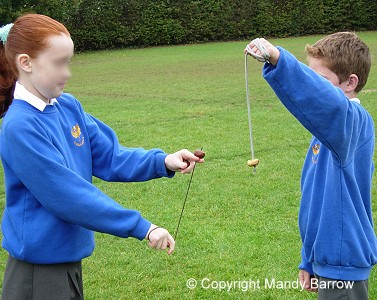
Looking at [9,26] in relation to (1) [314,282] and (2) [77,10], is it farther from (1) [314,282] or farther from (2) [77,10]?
(2) [77,10]


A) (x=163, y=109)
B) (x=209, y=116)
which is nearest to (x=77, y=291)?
(x=209, y=116)

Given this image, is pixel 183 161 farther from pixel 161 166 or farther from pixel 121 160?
pixel 121 160

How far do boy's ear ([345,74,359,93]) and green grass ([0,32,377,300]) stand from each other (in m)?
1.93

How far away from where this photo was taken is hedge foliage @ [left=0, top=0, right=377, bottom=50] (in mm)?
29922

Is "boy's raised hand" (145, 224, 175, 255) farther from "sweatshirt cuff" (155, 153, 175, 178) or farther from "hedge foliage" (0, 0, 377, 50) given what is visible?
"hedge foliage" (0, 0, 377, 50)

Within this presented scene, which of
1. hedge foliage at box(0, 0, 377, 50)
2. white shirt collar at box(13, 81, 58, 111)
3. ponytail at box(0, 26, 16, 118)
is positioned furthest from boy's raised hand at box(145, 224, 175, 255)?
hedge foliage at box(0, 0, 377, 50)

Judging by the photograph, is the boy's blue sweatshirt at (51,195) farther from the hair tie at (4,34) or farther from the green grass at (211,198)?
the green grass at (211,198)

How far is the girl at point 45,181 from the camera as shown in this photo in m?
2.49

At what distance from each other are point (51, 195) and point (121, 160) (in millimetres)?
558

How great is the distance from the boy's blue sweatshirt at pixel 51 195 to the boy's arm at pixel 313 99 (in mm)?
741

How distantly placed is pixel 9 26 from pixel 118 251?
2865mm

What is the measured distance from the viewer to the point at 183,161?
2.89 m

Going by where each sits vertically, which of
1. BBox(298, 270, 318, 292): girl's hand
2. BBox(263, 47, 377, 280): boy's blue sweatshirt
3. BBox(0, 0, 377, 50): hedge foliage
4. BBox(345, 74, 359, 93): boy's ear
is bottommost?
BBox(0, 0, 377, 50): hedge foliage

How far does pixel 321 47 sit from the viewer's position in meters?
2.91
